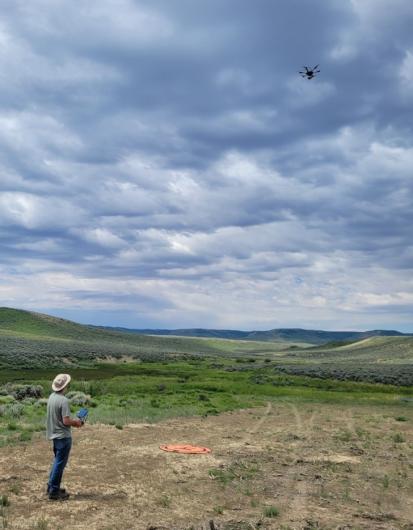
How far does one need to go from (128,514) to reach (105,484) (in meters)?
2.94

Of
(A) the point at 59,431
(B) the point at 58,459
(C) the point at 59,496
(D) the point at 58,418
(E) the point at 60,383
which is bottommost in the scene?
(C) the point at 59,496

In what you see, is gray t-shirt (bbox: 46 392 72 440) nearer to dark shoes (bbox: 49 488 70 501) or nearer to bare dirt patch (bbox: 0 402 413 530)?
dark shoes (bbox: 49 488 70 501)

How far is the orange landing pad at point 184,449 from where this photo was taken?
2091 cm

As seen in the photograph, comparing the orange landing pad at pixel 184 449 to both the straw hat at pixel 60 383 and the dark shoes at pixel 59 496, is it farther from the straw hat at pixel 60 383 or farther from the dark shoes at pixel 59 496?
A: the straw hat at pixel 60 383

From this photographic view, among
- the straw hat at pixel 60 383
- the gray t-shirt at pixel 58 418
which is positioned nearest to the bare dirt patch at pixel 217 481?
the gray t-shirt at pixel 58 418

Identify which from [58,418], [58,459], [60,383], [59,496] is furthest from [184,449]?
[60,383]

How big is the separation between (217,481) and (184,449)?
4.60 m

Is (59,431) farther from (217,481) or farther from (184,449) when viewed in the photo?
(184,449)

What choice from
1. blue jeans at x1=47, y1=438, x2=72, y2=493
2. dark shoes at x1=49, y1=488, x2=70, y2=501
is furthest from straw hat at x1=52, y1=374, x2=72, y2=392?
dark shoes at x1=49, y1=488, x2=70, y2=501

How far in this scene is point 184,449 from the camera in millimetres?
21203

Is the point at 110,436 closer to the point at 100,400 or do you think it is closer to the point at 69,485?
the point at 69,485

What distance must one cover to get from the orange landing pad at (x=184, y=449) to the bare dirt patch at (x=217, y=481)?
16.3 inches

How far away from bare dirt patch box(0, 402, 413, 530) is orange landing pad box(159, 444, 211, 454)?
0.41m

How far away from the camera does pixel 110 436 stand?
23.8 metres
